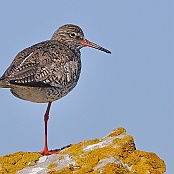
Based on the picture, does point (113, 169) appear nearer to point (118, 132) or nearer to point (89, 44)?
point (118, 132)

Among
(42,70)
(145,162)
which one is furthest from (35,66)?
(145,162)

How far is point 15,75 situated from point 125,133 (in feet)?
9.86

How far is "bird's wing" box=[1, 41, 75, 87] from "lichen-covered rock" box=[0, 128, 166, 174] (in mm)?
2066

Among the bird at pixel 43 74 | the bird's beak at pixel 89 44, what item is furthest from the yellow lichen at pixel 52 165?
the bird's beak at pixel 89 44

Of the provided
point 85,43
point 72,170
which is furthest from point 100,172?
point 85,43

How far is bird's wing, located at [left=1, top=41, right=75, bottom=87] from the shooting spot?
1227 cm

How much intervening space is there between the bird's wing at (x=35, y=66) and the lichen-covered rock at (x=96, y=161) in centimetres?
207

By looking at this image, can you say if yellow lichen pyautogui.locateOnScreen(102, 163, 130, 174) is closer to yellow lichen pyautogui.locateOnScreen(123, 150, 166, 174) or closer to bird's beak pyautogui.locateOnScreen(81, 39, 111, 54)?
yellow lichen pyautogui.locateOnScreen(123, 150, 166, 174)

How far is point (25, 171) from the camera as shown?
9.81m

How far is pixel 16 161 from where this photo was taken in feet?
34.6

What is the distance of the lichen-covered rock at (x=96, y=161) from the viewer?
9.47 meters

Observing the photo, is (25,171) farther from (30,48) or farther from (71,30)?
(71,30)

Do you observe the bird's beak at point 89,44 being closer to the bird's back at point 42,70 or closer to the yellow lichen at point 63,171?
the bird's back at point 42,70

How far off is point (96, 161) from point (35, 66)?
12.5 ft
